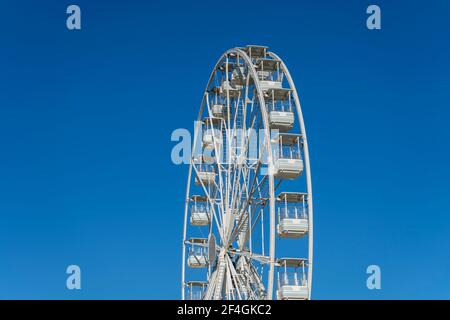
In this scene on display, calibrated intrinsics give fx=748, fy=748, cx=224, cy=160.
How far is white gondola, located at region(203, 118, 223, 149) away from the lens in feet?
109

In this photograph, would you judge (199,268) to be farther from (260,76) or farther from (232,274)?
(260,76)

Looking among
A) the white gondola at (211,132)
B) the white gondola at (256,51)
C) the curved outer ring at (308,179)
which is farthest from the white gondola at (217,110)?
the curved outer ring at (308,179)

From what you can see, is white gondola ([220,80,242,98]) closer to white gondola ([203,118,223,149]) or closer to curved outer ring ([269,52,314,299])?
white gondola ([203,118,223,149])

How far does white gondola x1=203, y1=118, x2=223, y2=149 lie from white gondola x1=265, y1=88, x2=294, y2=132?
5.72 meters

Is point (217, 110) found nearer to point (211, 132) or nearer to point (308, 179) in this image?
point (211, 132)

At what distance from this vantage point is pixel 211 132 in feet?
112

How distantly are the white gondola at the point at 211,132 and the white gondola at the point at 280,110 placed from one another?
18.8 ft

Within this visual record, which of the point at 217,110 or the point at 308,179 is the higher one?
the point at 217,110

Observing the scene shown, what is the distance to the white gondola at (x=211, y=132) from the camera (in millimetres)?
33219

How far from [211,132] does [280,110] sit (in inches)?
289

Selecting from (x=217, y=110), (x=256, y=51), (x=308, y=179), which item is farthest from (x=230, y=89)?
(x=308, y=179)

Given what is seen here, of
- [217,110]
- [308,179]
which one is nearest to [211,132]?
[217,110]

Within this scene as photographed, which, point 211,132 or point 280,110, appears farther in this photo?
point 211,132

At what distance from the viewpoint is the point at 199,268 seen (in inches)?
1362
